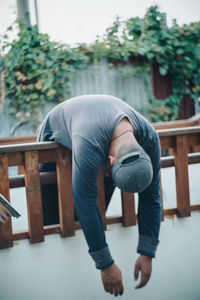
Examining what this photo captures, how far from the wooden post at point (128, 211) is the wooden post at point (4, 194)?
764 millimetres

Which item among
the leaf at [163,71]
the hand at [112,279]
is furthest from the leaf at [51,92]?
the hand at [112,279]

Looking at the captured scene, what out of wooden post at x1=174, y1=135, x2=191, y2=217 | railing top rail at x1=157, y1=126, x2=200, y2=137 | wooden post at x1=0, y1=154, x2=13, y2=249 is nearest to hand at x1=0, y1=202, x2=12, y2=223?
wooden post at x1=0, y1=154, x2=13, y2=249

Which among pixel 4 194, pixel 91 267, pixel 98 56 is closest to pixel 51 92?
pixel 98 56

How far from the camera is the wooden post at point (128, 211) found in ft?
7.72

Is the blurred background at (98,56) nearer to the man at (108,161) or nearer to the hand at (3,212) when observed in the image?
the man at (108,161)

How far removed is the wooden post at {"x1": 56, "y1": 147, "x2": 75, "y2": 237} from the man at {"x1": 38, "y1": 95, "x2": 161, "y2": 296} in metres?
0.11

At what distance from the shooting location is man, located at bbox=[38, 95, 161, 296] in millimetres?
1756

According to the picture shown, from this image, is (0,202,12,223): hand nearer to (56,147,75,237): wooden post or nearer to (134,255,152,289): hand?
(56,147,75,237): wooden post

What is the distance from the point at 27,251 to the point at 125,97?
3.83 meters

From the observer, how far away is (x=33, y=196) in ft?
6.97

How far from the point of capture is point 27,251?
215 cm

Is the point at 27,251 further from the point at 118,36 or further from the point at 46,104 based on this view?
the point at 118,36

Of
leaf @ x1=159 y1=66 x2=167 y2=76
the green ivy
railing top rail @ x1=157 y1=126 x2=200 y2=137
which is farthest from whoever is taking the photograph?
leaf @ x1=159 y1=66 x2=167 y2=76

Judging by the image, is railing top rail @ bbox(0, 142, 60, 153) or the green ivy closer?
railing top rail @ bbox(0, 142, 60, 153)
